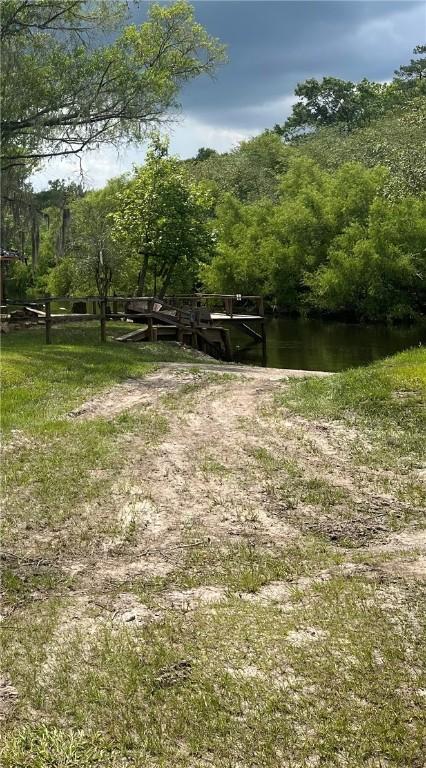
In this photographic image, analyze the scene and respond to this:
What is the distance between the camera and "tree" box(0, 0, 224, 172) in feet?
69.2

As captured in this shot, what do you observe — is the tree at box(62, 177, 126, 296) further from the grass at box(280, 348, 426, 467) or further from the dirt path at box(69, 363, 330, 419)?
the grass at box(280, 348, 426, 467)

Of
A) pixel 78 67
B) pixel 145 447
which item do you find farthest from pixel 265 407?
pixel 78 67

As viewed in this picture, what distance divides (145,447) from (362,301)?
39877 millimetres

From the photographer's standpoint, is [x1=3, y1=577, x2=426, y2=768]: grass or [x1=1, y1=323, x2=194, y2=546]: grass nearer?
[x1=3, y1=577, x2=426, y2=768]: grass

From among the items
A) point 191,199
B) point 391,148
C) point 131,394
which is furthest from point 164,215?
point 131,394

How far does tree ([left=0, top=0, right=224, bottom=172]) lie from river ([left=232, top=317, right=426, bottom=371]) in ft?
36.3

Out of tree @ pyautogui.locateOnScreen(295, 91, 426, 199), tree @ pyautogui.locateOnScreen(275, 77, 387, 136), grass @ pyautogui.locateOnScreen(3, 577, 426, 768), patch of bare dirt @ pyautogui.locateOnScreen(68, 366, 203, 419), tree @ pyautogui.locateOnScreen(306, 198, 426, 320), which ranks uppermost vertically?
tree @ pyautogui.locateOnScreen(275, 77, 387, 136)

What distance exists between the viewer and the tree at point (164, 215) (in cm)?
3459

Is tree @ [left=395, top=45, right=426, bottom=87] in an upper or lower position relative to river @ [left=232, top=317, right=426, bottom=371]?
upper

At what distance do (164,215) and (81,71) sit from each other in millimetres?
13062

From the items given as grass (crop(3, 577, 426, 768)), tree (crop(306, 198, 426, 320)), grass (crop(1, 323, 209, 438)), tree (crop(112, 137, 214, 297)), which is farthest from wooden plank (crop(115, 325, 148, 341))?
tree (crop(306, 198, 426, 320))

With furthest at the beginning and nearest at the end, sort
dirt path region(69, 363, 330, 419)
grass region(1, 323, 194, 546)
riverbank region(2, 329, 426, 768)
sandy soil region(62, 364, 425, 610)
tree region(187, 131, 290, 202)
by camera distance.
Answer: tree region(187, 131, 290, 202) < dirt path region(69, 363, 330, 419) < grass region(1, 323, 194, 546) < sandy soil region(62, 364, 425, 610) < riverbank region(2, 329, 426, 768)

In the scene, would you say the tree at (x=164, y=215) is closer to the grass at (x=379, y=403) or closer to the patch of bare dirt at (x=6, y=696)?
the grass at (x=379, y=403)

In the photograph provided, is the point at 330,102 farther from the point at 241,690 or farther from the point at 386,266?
the point at 241,690
